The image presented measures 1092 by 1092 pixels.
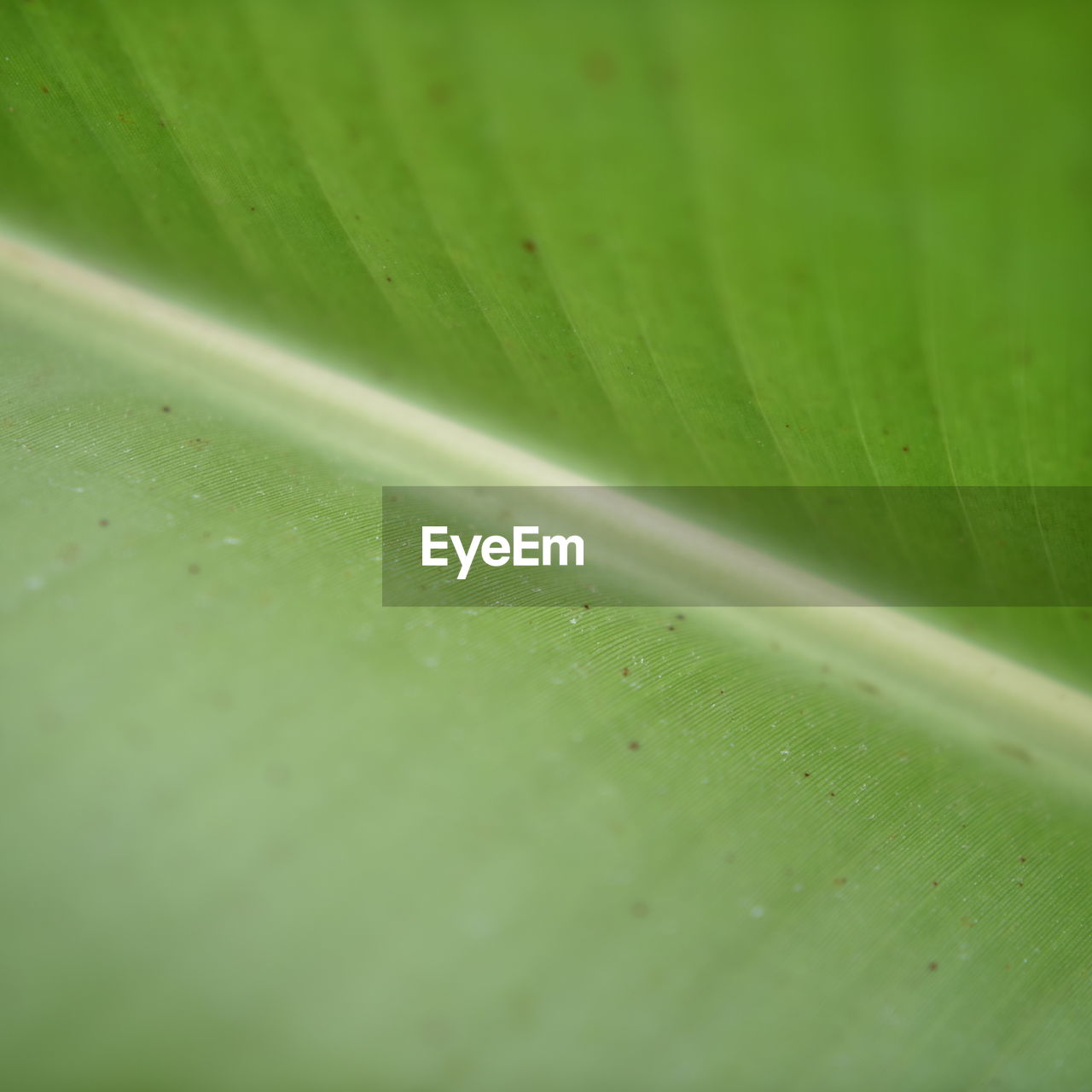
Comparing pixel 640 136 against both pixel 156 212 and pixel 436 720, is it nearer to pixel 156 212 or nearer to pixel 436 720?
pixel 436 720

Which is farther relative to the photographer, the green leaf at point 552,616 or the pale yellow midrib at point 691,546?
the pale yellow midrib at point 691,546

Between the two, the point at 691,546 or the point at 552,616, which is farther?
the point at 691,546

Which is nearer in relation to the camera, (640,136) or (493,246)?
(640,136)

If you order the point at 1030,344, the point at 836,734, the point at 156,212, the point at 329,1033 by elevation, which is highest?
the point at 156,212

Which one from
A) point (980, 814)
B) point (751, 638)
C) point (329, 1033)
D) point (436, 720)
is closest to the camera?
point (329, 1033)

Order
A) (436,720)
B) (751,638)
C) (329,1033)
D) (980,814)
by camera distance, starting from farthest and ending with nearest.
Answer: (751,638) → (980,814) → (436,720) → (329,1033)

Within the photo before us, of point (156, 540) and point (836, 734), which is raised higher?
point (156, 540)

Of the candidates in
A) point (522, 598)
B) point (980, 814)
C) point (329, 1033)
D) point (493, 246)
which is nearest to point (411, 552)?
point (522, 598)

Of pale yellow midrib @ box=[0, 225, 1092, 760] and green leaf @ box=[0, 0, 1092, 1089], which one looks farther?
pale yellow midrib @ box=[0, 225, 1092, 760]
